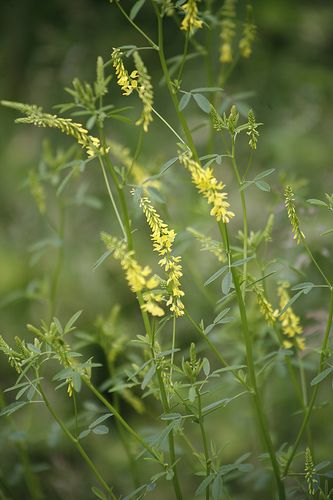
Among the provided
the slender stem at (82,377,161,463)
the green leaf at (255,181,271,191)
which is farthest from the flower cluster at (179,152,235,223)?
the slender stem at (82,377,161,463)

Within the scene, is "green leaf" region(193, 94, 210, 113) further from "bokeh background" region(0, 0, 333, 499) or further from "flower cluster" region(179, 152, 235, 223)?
"bokeh background" region(0, 0, 333, 499)

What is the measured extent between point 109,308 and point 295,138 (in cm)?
137

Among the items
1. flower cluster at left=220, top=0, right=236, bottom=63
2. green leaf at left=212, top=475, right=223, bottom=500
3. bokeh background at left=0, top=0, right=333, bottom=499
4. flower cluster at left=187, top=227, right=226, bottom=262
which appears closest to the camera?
green leaf at left=212, top=475, right=223, bottom=500

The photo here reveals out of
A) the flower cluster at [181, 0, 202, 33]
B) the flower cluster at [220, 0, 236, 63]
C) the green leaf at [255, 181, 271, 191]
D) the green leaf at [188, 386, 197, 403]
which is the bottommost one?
the green leaf at [188, 386, 197, 403]

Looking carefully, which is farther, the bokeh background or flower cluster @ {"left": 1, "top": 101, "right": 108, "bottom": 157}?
the bokeh background

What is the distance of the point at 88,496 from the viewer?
2309 mm

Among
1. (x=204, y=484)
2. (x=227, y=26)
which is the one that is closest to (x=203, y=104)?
(x=227, y=26)

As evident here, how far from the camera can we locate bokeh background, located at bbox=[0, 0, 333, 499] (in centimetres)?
285

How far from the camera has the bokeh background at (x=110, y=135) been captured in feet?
9.34

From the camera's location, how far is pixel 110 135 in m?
3.57

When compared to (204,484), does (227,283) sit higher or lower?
higher

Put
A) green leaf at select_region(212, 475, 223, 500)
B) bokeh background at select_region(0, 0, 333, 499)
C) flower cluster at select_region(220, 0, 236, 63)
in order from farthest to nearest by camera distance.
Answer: bokeh background at select_region(0, 0, 333, 499)
flower cluster at select_region(220, 0, 236, 63)
green leaf at select_region(212, 475, 223, 500)

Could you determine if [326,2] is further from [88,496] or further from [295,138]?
[88,496]

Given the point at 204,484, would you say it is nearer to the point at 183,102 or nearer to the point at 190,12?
the point at 183,102
